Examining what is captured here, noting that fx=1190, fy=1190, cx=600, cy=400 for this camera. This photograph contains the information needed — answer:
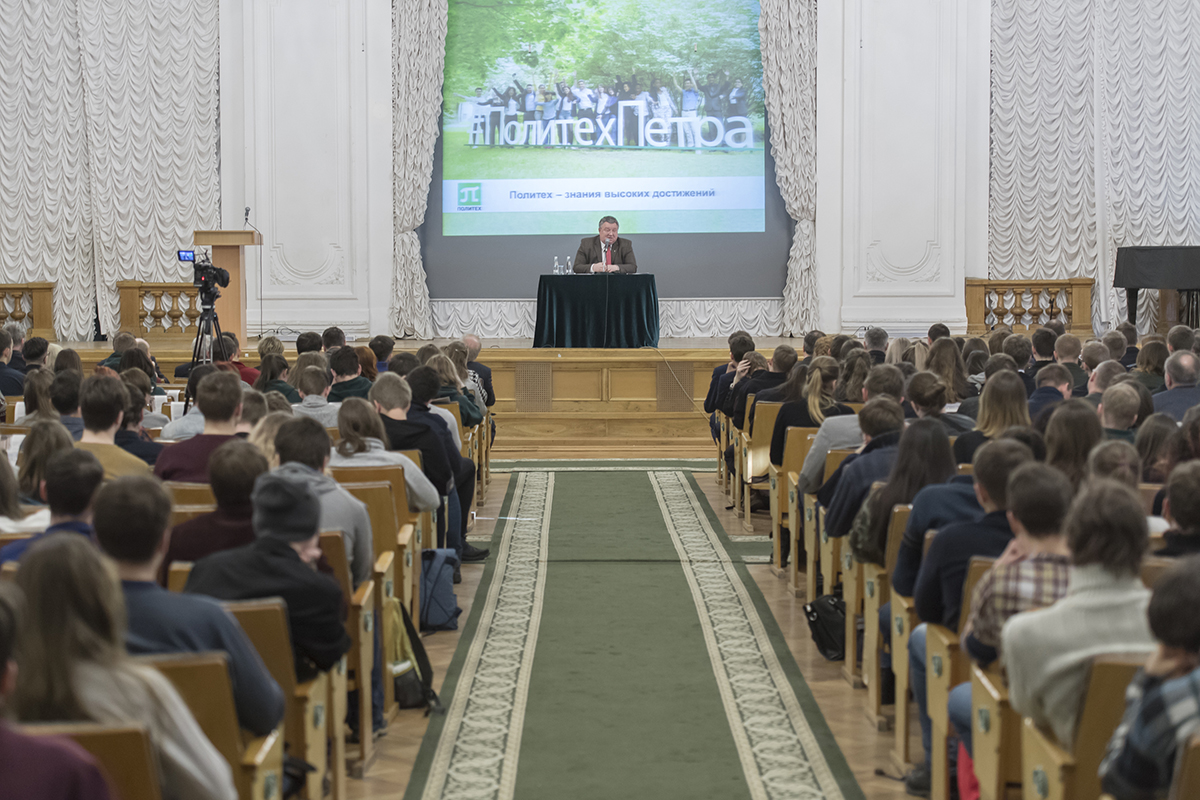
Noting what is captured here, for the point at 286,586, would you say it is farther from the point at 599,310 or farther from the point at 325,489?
the point at 599,310

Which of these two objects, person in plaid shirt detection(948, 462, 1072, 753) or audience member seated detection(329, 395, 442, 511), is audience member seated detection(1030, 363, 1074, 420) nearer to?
audience member seated detection(329, 395, 442, 511)

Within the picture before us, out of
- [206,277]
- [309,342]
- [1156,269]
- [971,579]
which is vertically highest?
[1156,269]

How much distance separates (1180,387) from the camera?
5.59 m

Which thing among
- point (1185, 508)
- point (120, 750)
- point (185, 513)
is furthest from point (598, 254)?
point (120, 750)

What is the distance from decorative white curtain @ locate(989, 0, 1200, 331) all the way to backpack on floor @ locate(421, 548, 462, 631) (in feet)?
32.4

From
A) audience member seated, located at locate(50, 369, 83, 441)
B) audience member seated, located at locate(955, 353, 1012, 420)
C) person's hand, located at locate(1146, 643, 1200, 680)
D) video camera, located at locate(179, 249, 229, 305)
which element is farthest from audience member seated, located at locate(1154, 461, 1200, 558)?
video camera, located at locate(179, 249, 229, 305)

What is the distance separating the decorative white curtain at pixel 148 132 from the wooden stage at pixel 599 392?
2.56 metres

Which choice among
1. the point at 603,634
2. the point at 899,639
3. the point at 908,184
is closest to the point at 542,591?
the point at 603,634

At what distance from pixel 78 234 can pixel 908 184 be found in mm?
9283

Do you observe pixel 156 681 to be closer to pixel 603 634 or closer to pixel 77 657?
pixel 77 657

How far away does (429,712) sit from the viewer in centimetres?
422

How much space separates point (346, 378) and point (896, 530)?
3.48m

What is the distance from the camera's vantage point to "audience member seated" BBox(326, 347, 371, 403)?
6.25 metres

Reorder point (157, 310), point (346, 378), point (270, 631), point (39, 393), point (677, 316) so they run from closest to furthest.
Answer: point (270, 631) → point (39, 393) → point (346, 378) → point (157, 310) → point (677, 316)
